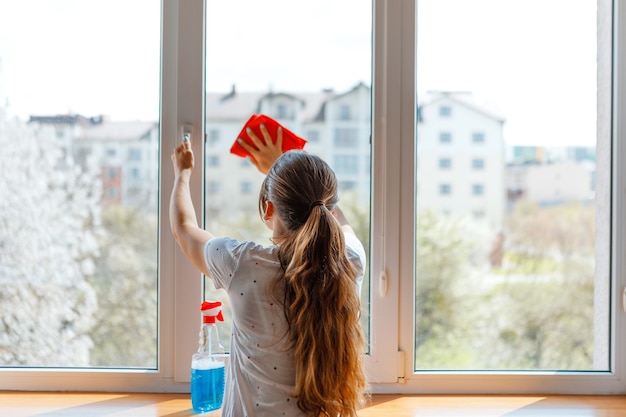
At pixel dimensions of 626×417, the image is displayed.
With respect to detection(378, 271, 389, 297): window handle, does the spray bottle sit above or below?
below

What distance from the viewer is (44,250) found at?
1919 millimetres

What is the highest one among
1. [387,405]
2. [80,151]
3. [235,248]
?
[80,151]

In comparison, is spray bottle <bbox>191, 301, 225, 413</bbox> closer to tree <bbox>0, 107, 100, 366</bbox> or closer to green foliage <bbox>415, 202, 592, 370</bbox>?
tree <bbox>0, 107, 100, 366</bbox>

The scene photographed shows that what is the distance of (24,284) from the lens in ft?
6.30

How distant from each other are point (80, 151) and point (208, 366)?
0.73 m

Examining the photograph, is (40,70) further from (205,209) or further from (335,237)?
(335,237)

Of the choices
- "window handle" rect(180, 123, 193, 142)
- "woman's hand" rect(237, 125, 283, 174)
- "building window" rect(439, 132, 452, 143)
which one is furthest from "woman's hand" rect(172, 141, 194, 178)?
"building window" rect(439, 132, 452, 143)

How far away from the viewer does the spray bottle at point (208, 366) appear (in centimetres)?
170

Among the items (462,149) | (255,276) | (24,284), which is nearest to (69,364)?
(24,284)

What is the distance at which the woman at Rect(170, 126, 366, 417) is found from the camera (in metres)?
1.28

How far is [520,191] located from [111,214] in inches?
52.7

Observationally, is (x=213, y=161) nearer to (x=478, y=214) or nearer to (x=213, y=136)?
(x=213, y=136)

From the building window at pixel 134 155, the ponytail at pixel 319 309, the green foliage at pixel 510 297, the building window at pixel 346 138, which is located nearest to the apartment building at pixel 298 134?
the building window at pixel 346 138

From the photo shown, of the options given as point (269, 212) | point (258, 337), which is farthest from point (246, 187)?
point (258, 337)
